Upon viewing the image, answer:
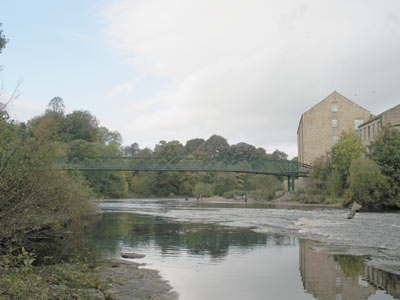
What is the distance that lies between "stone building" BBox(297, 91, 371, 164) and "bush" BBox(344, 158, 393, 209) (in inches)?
1024

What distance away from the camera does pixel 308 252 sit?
1752cm

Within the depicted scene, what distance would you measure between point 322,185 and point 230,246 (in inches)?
1888

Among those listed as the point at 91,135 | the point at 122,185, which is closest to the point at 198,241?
the point at 122,185

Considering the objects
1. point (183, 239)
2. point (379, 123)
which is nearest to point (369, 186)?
point (379, 123)

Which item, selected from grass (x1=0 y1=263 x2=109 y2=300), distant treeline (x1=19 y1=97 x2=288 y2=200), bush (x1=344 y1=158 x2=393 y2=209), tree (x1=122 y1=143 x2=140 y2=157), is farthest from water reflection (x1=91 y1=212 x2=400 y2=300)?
tree (x1=122 y1=143 x2=140 y2=157)

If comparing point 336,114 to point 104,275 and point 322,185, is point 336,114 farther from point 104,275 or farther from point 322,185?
point 104,275

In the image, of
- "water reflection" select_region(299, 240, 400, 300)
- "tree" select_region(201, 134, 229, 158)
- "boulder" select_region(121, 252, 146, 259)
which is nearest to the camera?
"water reflection" select_region(299, 240, 400, 300)

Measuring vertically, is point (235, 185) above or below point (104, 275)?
above

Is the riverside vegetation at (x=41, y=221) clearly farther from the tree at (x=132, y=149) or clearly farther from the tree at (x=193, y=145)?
the tree at (x=132, y=149)

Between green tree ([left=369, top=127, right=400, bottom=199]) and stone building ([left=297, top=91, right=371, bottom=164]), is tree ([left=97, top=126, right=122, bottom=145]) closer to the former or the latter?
stone building ([left=297, top=91, right=371, bottom=164])

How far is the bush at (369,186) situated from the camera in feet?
139

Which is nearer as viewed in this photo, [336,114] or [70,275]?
[70,275]

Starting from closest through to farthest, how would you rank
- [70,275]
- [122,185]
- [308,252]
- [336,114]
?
[70,275], [308,252], [336,114], [122,185]

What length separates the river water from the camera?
37.7 feet
